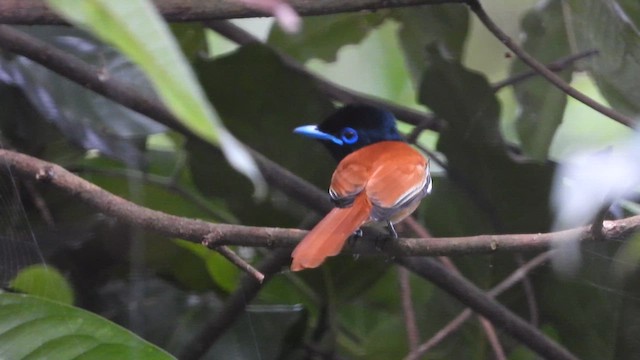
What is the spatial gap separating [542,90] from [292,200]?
1.51 ft

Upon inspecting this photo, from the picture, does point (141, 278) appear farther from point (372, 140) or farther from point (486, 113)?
point (486, 113)

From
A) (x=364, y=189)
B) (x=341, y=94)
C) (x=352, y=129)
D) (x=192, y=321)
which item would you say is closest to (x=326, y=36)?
(x=341, y=94)

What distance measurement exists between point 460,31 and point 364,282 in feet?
1.49

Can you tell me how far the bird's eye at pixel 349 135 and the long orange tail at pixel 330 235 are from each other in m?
0.23

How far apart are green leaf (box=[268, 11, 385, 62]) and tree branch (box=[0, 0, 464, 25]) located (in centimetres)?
48

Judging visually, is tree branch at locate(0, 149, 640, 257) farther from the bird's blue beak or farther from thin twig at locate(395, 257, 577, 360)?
the bird's blue beak

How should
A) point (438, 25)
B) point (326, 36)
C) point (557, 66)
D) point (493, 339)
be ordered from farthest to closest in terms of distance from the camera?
point (326, 36) → point (438, 25) → point (557, 66) → point (493, 339)

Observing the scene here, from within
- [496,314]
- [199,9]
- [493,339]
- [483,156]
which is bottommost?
[493,339]

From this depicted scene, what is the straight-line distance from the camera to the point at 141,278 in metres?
1.16

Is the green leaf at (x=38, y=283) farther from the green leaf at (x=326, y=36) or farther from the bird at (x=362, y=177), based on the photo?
the green leaf at (x=326, y=36)

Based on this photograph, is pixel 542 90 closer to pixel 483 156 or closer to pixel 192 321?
pixel 483 156

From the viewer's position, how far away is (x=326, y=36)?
1.50 metres

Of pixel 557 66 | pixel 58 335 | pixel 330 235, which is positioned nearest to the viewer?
pixel 58 335

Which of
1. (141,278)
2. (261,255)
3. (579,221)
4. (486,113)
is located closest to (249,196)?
(261,255)
